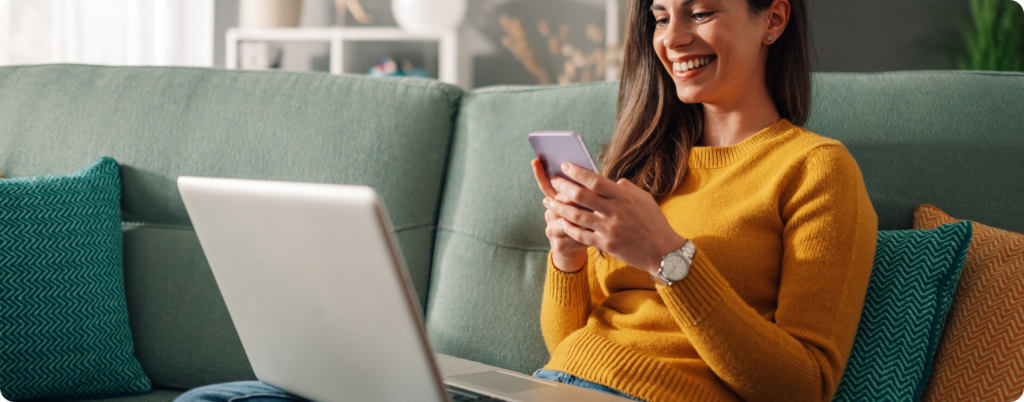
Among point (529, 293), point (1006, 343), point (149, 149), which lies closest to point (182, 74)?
point (149, 149)

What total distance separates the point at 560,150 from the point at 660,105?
406mm

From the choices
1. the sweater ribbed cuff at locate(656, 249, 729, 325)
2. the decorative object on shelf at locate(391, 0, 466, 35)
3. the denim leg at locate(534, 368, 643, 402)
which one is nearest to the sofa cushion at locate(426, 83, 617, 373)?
the denim leg at locate(534, 368, 643, 402)

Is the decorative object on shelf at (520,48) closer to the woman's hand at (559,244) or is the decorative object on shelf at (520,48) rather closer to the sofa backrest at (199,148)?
the sofa backrest at (199,148)

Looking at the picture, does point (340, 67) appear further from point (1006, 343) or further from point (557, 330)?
point (1006, 343)

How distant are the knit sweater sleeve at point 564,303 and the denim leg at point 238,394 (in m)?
0.42

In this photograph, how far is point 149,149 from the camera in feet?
4.61

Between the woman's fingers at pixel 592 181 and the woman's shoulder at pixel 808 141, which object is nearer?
the woman's fingers at pixel 592 181

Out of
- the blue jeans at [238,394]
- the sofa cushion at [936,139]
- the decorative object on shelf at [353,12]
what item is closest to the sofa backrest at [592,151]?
the sofa cushion at [936,139]

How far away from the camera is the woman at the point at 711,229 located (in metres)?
0.82

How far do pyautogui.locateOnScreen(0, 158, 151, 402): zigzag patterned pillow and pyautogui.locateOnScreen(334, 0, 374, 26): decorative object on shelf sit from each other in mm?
2144

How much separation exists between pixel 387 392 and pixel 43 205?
87 centimetres

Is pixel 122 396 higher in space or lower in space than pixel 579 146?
lower

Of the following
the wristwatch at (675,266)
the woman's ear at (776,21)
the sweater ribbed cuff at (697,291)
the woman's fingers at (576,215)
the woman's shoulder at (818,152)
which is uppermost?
the woman's ear at (776,21)

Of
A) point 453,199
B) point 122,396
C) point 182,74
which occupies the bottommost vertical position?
point 122,396
